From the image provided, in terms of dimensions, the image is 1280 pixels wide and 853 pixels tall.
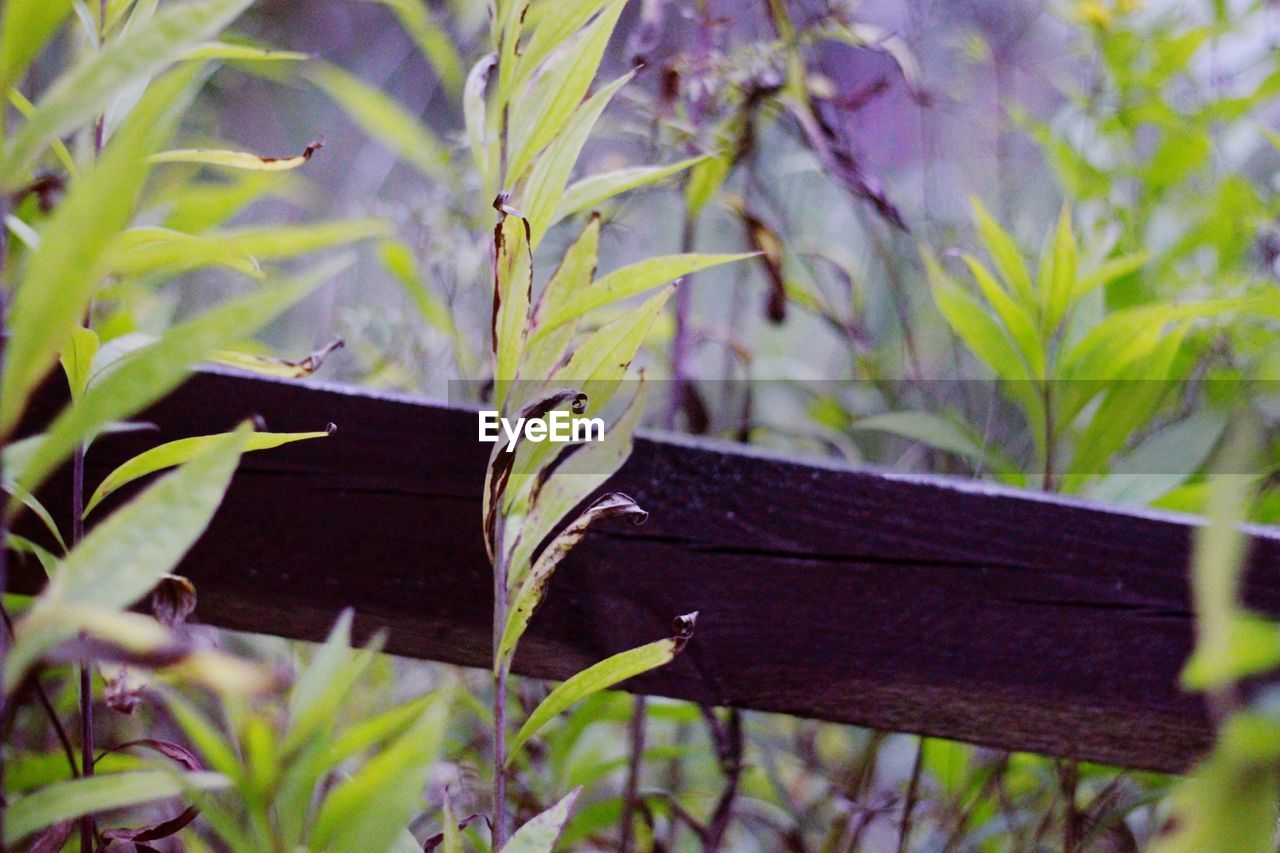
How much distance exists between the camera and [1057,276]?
2.07 feet

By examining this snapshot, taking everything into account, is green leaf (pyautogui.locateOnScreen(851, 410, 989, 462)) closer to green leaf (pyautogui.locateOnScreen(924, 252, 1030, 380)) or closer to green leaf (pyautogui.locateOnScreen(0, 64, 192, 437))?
green leaf (pyautogui.locateOnScreen(924, 252, 1030, 380))

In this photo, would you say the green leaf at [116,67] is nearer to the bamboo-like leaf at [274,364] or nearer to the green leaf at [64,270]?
the green leaf at [64,270]

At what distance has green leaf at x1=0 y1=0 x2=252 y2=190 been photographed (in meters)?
0.22

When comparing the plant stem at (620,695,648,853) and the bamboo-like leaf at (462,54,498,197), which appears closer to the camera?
the bamboo-like leaf at (462,54,498,197)

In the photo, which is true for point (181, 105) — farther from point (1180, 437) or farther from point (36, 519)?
point (1180, 437)

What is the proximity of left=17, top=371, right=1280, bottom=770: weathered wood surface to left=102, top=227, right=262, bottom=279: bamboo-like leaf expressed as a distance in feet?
0.55

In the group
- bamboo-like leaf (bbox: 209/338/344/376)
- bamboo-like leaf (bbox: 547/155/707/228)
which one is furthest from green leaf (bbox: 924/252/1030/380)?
bamboo-like leaf (bbox: 209/338/344/376)

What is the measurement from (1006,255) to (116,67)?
573 millimetres

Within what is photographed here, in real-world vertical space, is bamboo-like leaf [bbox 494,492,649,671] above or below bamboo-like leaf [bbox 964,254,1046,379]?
below

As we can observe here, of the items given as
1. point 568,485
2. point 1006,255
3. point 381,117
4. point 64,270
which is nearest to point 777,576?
point 568,485

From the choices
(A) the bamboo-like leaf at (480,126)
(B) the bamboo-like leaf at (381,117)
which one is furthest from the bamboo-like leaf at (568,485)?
(B) the bamboo-like leaf at (381,117)

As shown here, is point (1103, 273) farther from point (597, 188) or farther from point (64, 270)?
point (64, 270)

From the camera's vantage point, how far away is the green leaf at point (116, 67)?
217 mm

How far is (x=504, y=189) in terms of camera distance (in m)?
0.41
